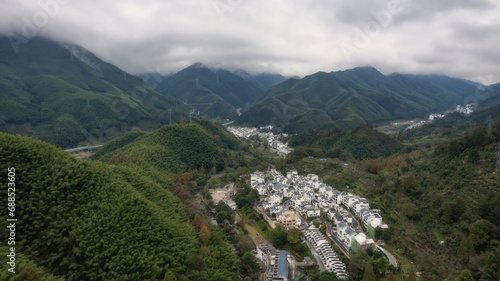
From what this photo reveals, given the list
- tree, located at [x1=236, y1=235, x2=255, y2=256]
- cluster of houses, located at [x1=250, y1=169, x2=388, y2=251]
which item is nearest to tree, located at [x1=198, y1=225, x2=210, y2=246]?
tree, located at [x1=236, y1=235, x2=255, y2=256]

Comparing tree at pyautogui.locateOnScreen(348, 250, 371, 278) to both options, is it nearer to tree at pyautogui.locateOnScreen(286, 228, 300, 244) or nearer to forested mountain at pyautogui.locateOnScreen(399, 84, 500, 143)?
tree at pyautogui.locateOnScreen(286, 228, 300, 244)

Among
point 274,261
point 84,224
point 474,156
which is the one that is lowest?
point 274,261

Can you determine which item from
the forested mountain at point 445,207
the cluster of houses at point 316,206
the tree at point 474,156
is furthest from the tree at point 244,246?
the tree at point 474,156

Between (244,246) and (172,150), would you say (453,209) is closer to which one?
(244,246)

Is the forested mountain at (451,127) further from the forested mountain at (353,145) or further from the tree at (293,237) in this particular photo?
the tree at (293,237)

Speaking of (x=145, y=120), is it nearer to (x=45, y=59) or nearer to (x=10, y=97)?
(x=10, y=97)

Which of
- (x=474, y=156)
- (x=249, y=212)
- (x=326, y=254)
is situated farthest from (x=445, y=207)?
(x=249, y=212)

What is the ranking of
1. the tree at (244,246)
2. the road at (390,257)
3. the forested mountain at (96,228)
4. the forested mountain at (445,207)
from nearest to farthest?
the forested mountain at (96,228) → the forested mountain at (445,207) → the road at (390,257) → the tree at (244,246)
